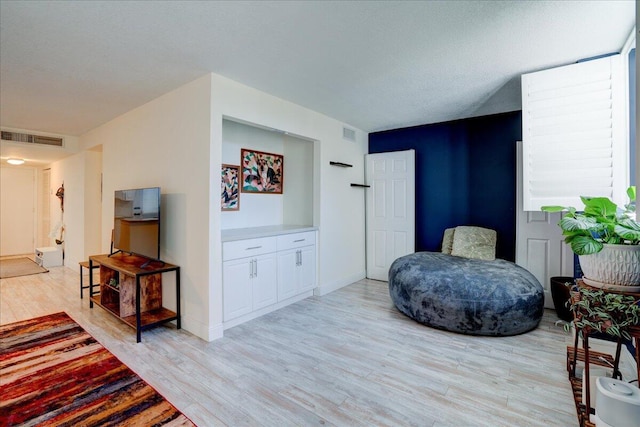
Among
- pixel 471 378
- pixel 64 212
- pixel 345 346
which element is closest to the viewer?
pixel 471 378

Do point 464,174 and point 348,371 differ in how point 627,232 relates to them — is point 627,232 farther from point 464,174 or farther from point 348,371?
point 464,174

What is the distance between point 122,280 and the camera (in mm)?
3008

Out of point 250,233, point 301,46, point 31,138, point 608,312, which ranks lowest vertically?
point 608,312

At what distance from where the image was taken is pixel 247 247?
3205mm

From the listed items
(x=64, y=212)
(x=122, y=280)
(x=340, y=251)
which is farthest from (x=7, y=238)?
(x=340, y=251)

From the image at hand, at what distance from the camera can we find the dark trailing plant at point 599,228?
1.50m

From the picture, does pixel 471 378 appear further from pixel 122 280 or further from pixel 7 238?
pixel 7 238

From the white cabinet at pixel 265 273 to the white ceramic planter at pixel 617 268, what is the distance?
9.05 ft

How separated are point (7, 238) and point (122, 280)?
6.87 meters

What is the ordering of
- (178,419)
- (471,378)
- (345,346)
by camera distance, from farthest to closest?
(345,346), (471,378), (178,419)

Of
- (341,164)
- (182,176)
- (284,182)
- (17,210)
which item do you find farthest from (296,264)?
(17,210)

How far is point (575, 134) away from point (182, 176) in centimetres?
358

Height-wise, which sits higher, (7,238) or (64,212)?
(64,212)

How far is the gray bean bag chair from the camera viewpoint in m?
2.78
